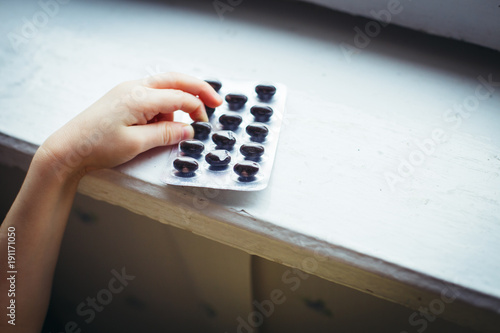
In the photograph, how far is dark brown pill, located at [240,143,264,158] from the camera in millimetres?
468

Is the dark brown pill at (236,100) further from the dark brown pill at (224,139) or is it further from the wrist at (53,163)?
the wrist at (53,163)

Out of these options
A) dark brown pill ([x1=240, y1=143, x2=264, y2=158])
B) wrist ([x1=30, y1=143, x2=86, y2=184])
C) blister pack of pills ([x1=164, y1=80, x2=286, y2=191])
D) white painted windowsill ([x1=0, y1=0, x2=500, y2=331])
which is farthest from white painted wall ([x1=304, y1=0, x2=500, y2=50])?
A: wrist ([x1=30, y1=143, x2=86, y2=184])

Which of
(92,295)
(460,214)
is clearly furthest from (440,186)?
(92,295)

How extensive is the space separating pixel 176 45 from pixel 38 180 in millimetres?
324

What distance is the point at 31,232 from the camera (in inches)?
18.8

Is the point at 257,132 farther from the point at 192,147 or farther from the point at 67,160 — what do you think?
the point at 67,160

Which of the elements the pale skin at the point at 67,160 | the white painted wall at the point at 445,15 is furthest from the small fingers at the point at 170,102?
the white painted wall at the point at 445,15

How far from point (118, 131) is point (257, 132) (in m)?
0.17

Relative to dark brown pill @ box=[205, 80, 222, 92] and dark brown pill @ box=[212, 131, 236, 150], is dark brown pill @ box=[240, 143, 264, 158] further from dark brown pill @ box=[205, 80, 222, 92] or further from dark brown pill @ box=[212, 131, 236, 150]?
dark brown pill @ box=[205, 80, 222, 92]

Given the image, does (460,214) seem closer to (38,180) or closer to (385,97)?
(385,97)

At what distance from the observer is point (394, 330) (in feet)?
1.92

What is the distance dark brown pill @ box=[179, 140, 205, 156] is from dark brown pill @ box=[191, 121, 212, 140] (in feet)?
0.09

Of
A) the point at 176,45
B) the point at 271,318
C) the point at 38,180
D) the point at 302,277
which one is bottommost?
the point at 271,318

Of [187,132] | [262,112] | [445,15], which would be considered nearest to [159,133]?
[187,132]
